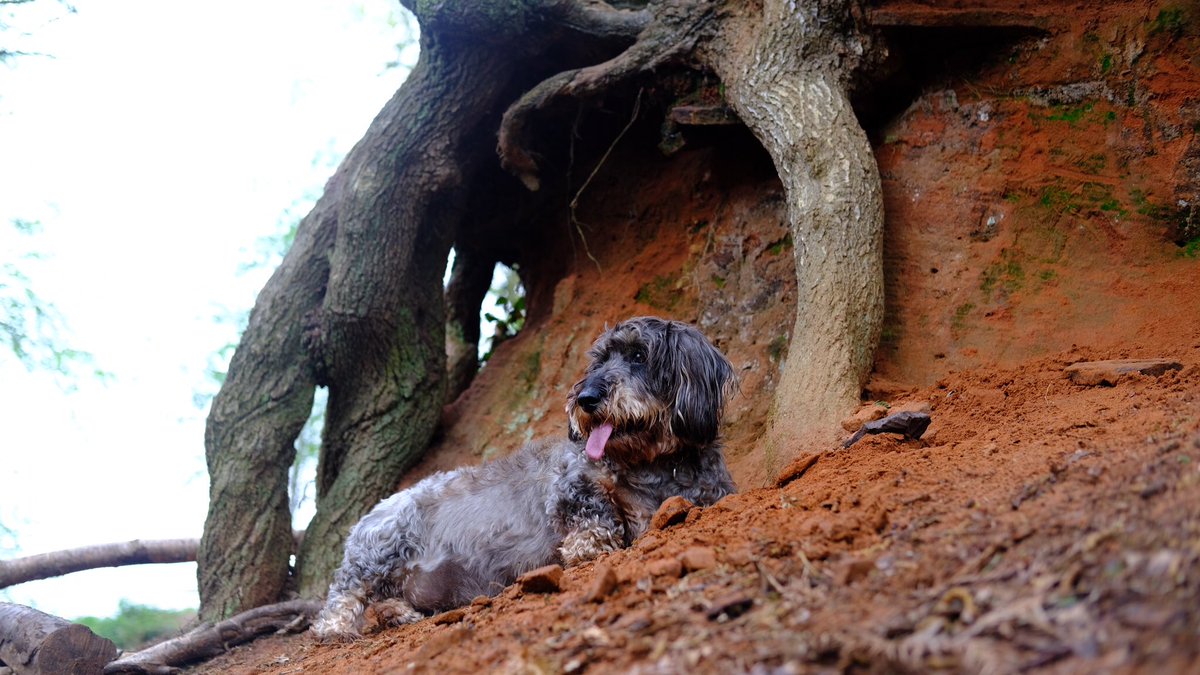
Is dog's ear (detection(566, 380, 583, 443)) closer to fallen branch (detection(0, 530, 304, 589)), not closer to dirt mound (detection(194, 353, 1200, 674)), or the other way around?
dirt mound (detection(194, 353, 1200, 674))

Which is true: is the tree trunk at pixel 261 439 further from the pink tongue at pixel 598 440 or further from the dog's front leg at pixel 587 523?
the pink tongue at pixel 598 440

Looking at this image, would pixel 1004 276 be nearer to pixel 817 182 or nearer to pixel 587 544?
pixel 817 182

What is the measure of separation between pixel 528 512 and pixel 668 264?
3546 millimetres

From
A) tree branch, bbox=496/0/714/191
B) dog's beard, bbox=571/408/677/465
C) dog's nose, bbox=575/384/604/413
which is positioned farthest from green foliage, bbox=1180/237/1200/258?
dog's nose, bbox=575/384/604/413

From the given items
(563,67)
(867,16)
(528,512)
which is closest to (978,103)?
(867,16)

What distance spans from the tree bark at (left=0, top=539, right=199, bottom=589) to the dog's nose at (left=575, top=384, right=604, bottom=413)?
5.41 meters

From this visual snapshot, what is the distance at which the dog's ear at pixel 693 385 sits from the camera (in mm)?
5660

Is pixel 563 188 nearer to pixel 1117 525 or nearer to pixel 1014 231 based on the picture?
pixel 1014 231

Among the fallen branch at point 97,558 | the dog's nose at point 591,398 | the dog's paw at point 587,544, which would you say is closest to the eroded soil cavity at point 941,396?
the dog's paw at point 587,544

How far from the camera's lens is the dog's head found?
553 centimetres

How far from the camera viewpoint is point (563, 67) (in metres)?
9.19

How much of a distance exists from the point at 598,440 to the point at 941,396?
2.21 m

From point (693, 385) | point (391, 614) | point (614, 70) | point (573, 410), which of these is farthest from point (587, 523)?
point (614, 70)

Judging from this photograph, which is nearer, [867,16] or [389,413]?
[867,16]
